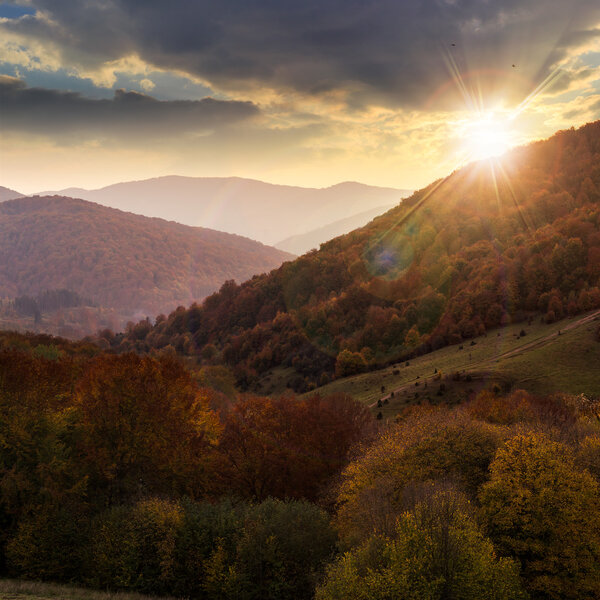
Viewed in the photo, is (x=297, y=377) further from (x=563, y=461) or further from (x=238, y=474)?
(x=563, y=461)

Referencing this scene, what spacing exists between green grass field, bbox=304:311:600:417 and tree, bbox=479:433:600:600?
1738 inches

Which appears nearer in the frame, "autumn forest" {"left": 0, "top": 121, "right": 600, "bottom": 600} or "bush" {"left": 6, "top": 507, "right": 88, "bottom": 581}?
"autumn forest" {"left": 0, "top": 121, "right": 600, "bottom": 600}

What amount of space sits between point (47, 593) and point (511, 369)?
7367cm

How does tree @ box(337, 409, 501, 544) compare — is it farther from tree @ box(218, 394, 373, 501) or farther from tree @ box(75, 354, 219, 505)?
tree @ box(75, 354, 219, 505)

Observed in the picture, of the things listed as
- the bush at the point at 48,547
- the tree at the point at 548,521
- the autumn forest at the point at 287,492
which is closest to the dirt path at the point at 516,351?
the autumn forest at the point at 287,492

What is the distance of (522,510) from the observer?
29.6 m

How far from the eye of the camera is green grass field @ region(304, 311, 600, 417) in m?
74.4

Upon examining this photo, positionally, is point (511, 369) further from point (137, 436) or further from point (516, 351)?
point (137, 436)

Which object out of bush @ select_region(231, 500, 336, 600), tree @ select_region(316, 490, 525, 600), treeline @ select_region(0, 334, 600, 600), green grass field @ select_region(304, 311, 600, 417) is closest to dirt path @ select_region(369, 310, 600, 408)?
green grass field @ select_region(304, 311, 600, 417)

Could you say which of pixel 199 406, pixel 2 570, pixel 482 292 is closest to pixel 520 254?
pixel 482 292

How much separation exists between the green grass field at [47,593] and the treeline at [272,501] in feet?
12.8

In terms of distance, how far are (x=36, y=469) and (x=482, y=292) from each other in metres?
126

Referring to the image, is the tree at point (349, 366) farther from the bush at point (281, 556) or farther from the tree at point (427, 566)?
the tree at point (427, 566)

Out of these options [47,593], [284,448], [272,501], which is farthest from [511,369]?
[47,593]
